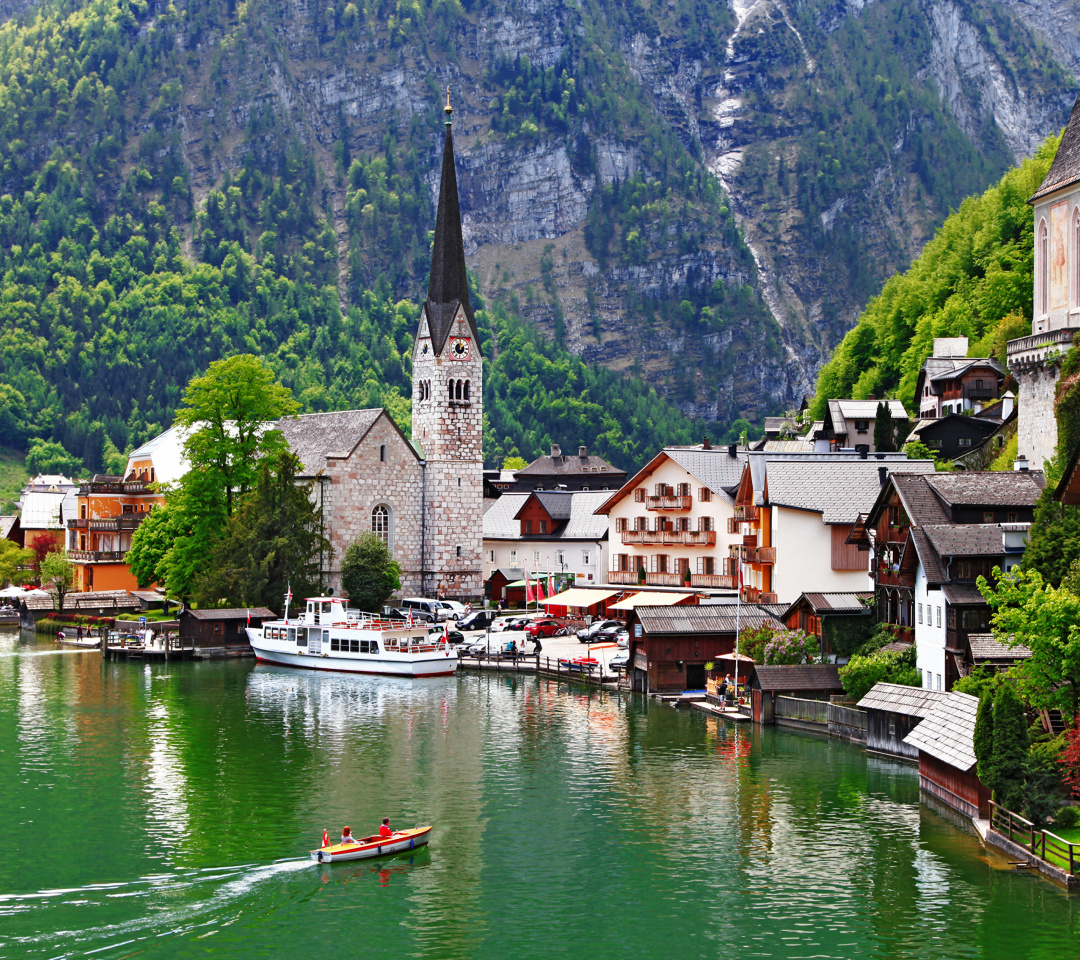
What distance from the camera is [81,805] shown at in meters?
45.3

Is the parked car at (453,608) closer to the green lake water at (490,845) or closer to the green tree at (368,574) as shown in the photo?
the green tree at (368,574)

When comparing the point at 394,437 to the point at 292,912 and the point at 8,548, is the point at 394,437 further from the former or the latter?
the point at 292,912

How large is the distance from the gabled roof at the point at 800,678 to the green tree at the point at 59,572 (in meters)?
69.8

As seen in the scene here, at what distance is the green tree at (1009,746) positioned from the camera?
3753 cm

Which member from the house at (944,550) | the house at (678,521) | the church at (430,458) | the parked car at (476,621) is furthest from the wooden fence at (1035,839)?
the church at (430,458)

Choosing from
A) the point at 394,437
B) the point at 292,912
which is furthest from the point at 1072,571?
the point at 394,437

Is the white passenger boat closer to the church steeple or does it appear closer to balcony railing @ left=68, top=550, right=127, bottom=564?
the church steeple

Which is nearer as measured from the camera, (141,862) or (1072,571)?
(141,862)

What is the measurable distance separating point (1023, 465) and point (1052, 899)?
96.2 ft

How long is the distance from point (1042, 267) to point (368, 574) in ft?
168

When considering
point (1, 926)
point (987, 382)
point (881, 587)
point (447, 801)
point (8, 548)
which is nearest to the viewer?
point (1, 926)

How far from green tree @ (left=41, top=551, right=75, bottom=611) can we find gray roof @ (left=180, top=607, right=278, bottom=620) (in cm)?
2705

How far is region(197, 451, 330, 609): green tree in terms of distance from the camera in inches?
3561

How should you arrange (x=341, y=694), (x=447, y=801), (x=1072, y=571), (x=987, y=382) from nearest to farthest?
(x=1072, y=571), (x=447, y=801), (x=341, y=694), (x=987, y=382)
